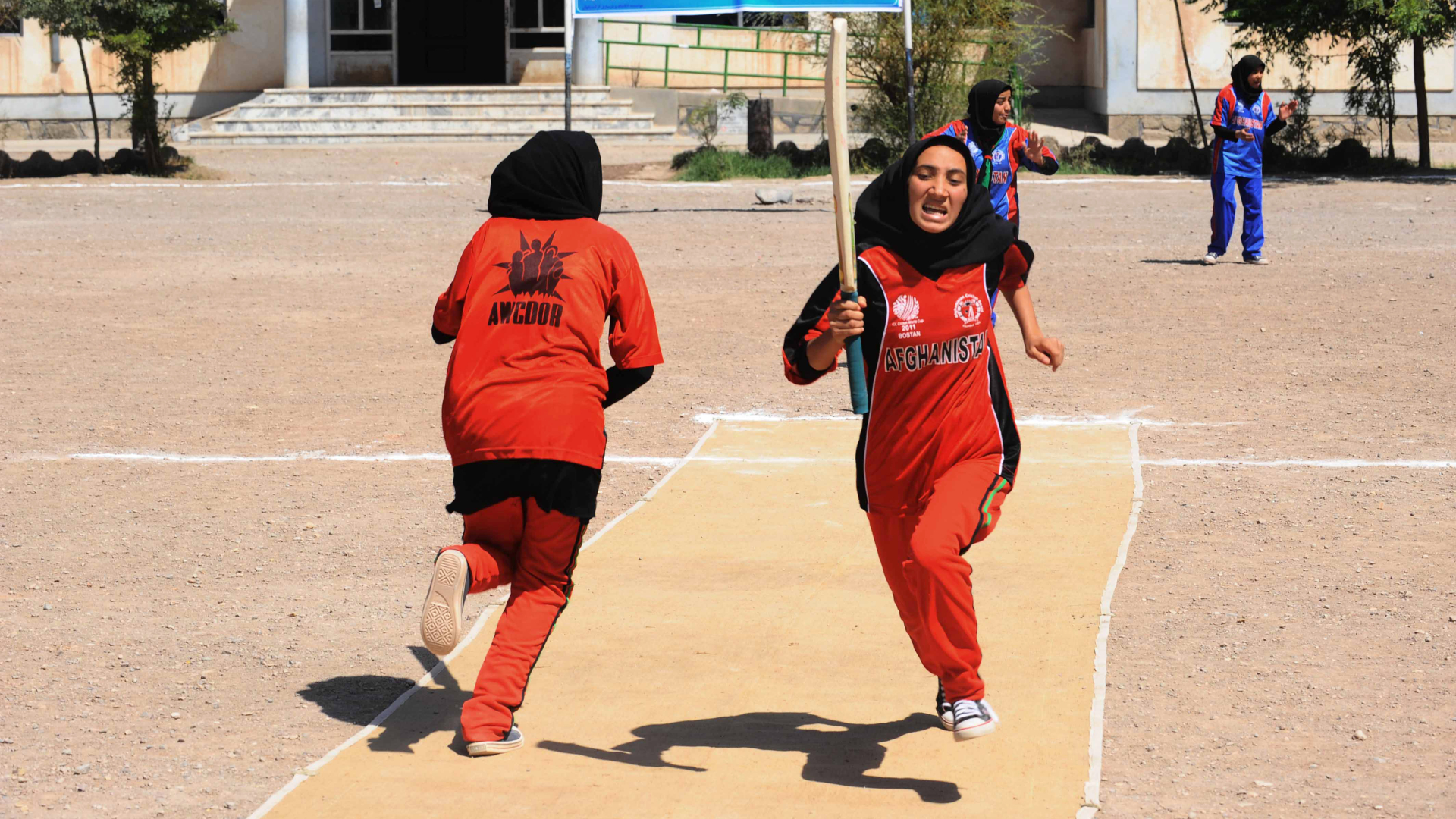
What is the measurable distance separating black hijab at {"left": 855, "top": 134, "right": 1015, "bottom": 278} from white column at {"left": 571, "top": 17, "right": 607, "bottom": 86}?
27.4 metres

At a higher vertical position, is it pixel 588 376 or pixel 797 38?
pixel 797 38

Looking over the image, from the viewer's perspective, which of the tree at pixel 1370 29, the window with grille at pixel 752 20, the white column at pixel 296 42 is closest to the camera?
the tree at pixel 1370 29

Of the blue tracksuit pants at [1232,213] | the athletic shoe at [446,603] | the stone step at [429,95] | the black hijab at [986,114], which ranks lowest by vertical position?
the athletic shoe at [446,603]

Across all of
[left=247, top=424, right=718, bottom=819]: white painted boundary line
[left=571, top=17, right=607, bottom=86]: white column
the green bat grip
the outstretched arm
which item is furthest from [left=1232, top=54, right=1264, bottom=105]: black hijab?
[left=571, top=17, right=607, bottom=86]: white column

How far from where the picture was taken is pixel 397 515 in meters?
7.60

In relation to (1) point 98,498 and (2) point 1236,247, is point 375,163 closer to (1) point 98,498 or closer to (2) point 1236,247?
(2) point 1236,247

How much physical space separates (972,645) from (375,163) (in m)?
23.8

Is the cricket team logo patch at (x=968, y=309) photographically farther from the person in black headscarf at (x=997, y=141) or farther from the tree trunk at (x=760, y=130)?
the tree trunk at (x=760, y=130)

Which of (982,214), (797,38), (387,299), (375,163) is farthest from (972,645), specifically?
(797,38)

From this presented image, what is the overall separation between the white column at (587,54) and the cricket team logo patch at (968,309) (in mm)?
27477

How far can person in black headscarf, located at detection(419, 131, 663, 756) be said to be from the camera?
4.59 metres

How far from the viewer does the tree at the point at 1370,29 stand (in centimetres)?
2180

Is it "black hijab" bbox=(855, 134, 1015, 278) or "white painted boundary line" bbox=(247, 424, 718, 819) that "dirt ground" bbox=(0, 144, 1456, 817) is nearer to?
"white painted boundary line" bbox=(247, 424, 718, 819)

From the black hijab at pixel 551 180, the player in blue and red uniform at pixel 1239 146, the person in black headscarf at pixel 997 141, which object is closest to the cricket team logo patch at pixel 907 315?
the black hijab at pixel 551 180
